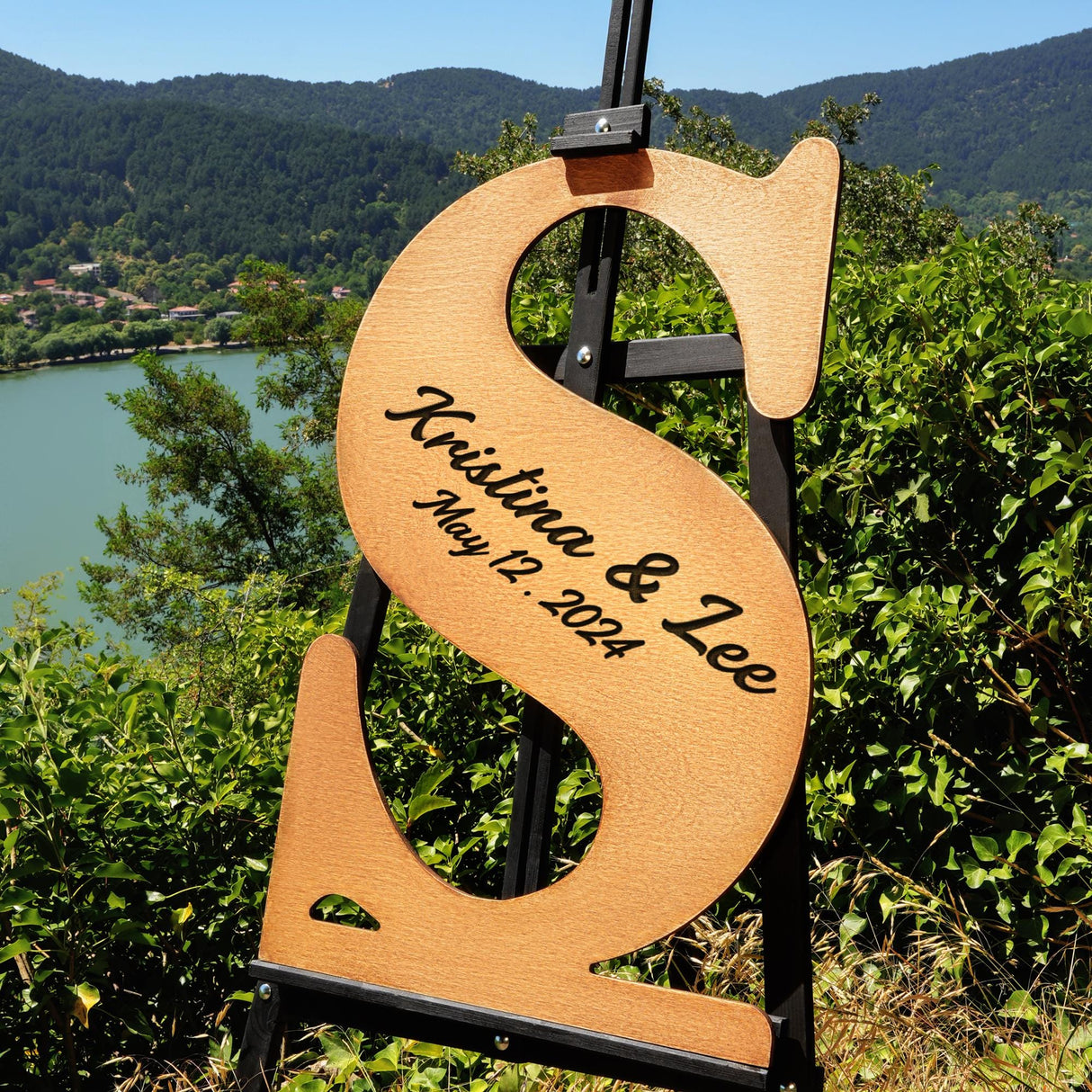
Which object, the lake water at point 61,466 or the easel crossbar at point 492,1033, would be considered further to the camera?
the lake water at point 61,466

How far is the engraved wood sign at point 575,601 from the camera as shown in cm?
112

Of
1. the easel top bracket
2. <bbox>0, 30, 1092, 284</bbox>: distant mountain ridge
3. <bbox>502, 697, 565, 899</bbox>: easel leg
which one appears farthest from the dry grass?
<bbox>0, 30, 1092, 284</bbox>: distant mountain ridge

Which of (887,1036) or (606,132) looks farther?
(887,1036)

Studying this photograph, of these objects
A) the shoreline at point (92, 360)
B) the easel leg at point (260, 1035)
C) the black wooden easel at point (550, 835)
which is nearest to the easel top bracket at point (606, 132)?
the black wooden easel at point (550, 835)

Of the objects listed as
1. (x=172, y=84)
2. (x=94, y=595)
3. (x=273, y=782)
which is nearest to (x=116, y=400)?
(x=94, y=595)

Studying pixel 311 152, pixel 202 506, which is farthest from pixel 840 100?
pixel 202 506

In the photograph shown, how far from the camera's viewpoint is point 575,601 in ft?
3.89

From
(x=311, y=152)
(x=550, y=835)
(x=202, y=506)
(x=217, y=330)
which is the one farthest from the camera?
(x=311, y=152)

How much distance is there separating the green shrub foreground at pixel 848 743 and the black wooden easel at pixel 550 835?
13.0 inches

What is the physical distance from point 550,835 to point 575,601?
36 cm

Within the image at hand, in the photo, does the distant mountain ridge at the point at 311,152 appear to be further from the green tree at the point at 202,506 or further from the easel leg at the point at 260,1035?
the easel leg at the point at 260,1035

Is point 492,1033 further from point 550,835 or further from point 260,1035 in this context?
point 260,1035

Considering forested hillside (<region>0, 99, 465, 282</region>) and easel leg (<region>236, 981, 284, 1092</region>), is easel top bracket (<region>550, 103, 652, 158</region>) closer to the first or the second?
easel leg (<region>236, 981, 284, 1092</region>)

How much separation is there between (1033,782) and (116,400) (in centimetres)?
1022
